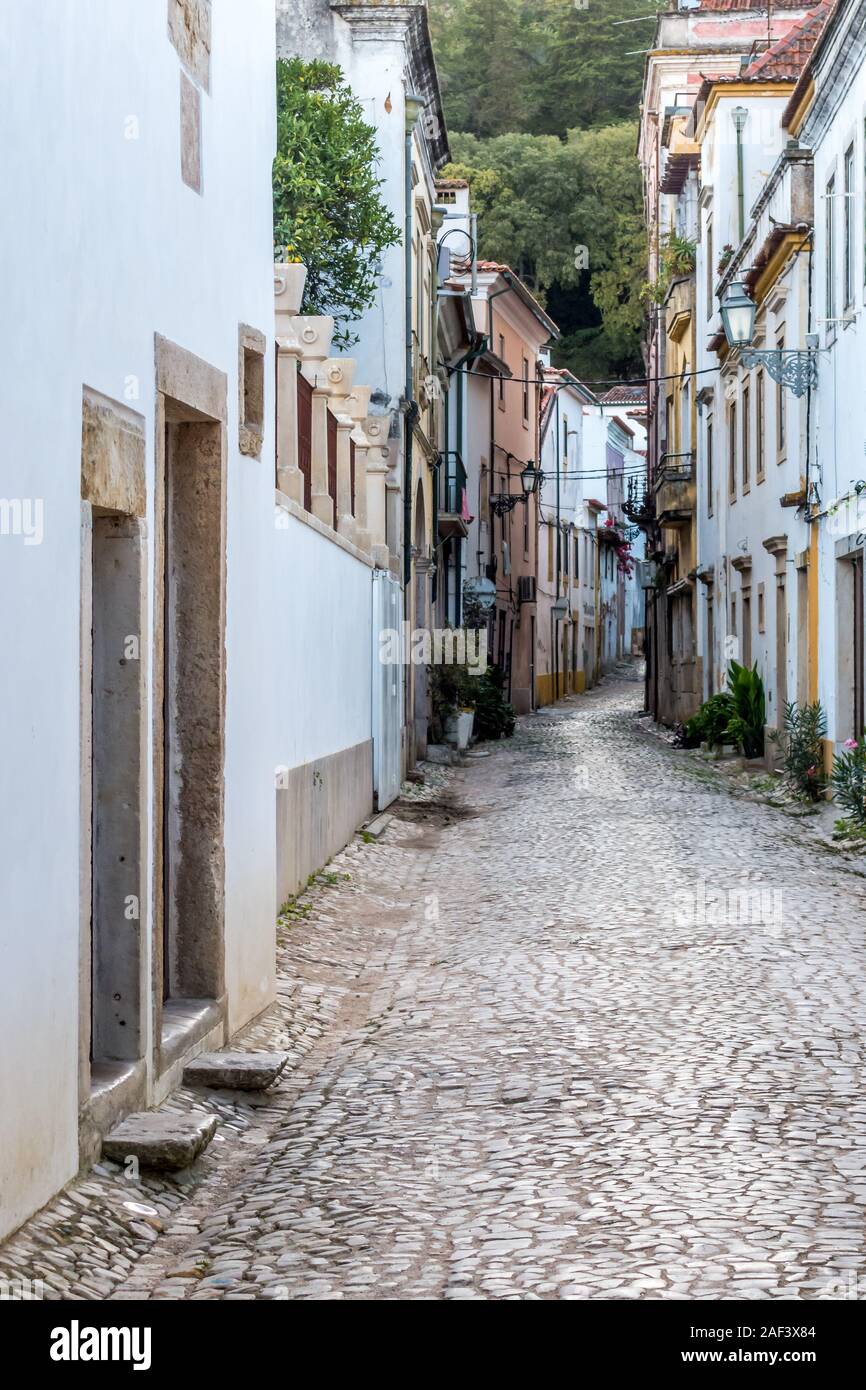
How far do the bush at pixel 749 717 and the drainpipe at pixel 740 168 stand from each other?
720 centimetres

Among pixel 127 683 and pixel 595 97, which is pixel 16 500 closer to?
pixel 127 683

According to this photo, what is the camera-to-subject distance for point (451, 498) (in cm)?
2880

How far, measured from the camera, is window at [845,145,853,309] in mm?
16297

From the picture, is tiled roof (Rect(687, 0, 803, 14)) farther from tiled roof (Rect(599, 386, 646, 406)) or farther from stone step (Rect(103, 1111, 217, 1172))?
stone step (Rect(103, 1111, 217, 1172))

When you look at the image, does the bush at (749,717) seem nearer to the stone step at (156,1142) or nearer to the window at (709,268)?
the window at (709,268)

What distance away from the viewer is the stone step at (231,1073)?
621 centimetres

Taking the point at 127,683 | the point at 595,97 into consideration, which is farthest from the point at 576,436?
the point at 127,683

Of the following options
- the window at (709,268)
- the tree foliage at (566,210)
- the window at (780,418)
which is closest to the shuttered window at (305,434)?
the window at (780,418)

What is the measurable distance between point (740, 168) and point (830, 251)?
868 cm

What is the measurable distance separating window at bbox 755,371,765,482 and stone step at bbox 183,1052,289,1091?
57.9ft
